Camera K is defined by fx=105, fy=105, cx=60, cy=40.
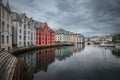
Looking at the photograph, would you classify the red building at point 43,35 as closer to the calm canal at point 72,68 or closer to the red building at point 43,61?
the red building at point 43,61

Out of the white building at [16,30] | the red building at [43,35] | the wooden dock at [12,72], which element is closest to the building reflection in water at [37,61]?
the wooden dock at [12,72]

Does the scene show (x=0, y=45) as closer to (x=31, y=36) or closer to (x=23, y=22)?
(x=23, y=22)

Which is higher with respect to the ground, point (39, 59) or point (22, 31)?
point (22, 31)

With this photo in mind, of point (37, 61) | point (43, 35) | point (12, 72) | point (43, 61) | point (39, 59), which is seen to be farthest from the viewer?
point (43, 35)

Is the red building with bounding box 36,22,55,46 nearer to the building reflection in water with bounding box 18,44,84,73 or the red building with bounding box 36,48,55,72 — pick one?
the building reflection in water with bounding box 18,44,84,73

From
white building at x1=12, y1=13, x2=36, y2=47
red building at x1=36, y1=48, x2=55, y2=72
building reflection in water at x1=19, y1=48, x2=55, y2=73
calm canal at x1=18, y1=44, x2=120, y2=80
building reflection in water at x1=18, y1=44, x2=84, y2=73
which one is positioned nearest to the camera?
calm canal at x1=18, y1=44, x2=120, y2=80

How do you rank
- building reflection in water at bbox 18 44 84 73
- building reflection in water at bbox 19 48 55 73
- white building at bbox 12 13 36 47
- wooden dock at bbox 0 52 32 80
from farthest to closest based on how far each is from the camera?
1. white building at bbox 12 13 36 47
2. building reflection in water at bbox 18 44 84 73
3. building reflection in water at bbox 19 48 55 73
4. wooden dock at bbox 0 52 32 80

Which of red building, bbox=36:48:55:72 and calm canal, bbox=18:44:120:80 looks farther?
red building, bbox=36:48:55:72

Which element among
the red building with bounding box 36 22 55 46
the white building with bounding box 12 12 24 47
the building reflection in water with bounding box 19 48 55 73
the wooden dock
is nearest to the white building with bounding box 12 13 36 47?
the white building with bounding box 12 12 24 47

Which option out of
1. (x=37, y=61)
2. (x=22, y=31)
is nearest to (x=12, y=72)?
(x=37, y=61)

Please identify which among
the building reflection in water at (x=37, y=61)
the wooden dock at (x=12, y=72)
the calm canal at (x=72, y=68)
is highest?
the wooden dock at (x=12, y=72)

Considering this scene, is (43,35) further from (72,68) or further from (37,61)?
(72,68)

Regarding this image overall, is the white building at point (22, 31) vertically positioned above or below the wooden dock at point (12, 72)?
above

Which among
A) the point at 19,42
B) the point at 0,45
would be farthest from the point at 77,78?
the point at 19,42
